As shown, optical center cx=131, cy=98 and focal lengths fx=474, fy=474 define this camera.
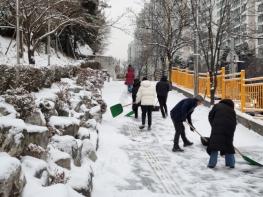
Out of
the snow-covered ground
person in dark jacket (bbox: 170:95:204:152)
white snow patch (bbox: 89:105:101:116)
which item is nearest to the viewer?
the snow-covered ground

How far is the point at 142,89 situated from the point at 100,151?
4.23 metres

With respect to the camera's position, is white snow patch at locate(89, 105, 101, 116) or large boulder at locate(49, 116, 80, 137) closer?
large boulder at locate(49, 116, 80, 137)

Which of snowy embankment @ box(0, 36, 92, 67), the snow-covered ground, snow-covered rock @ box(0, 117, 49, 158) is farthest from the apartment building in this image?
snow-covered rock @ box(0, 117, 49, 158)

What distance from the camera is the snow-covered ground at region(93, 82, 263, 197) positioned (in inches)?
294

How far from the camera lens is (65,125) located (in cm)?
841

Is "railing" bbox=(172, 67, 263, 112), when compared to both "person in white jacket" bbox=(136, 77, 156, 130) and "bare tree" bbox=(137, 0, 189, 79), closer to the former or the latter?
"person in white jacket" bbox=(136, 77, 156, 130)

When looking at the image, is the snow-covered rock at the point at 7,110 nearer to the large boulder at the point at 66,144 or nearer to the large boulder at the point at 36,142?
the large boulder at the point at 36,142

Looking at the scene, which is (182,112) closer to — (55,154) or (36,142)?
(55,154)

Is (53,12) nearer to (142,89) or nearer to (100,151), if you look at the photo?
(142,89)

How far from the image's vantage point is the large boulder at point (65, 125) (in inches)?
326

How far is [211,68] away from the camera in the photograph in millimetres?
19125

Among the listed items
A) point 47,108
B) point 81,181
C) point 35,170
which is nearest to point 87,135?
point 47,108

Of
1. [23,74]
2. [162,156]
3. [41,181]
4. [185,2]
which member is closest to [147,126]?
[162,156]

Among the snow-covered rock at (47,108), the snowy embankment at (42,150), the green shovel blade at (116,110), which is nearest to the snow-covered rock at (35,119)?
the snowy embankment at (42,150)
